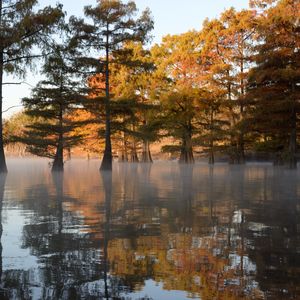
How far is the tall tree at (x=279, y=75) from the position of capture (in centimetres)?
2762

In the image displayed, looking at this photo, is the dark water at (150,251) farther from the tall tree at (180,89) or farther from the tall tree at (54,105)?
the tall tree at (180,89)

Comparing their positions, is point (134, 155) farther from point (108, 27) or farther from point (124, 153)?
point (108, 27)

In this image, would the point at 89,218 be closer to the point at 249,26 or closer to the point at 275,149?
the point at 275,149

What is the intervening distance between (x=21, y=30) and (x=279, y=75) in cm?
1619

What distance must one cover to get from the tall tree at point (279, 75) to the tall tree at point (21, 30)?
549 inches

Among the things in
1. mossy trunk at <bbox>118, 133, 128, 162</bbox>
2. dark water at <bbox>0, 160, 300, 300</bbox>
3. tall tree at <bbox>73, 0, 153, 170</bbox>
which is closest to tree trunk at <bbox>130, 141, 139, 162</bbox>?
mossy trunk at <bbox>118, 133, 128, 162</bbox>

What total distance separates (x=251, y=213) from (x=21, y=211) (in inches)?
178

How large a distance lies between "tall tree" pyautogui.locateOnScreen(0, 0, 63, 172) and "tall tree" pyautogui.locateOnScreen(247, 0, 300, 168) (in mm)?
13934

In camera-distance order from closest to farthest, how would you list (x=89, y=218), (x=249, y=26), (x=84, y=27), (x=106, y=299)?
(x=106, y=299) < (x=89, y=218) < (x=84, y=27) < (x=249, y=26)

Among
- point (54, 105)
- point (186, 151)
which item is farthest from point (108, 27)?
point (186, 151)

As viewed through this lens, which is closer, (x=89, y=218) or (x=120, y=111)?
(x=89, y=218)

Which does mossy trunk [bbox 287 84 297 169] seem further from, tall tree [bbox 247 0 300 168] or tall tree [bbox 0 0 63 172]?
tall tree [bbox 0 0 63 172]

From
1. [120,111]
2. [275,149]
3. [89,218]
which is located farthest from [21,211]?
[275,149]

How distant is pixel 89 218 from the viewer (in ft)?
24.9
